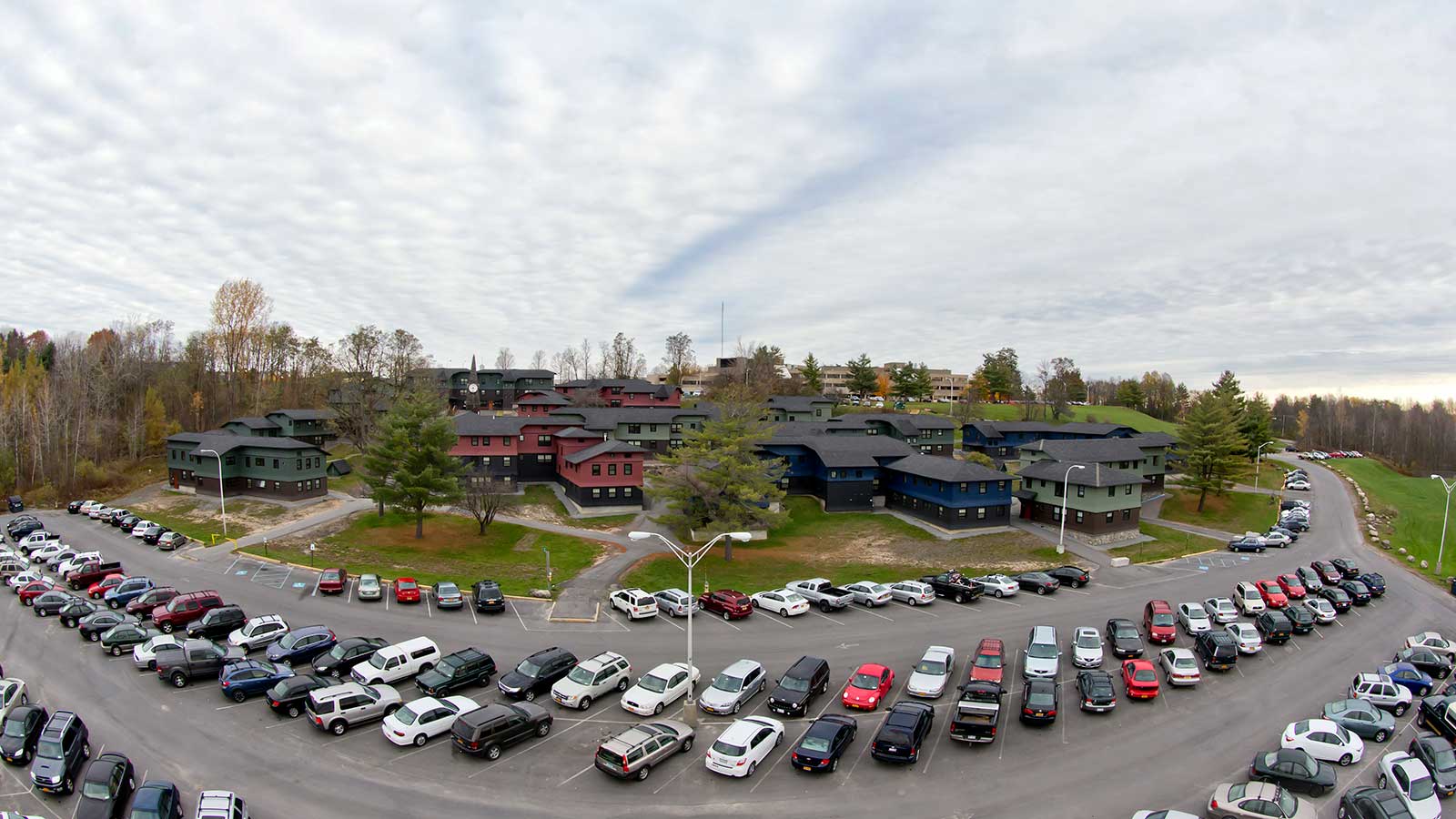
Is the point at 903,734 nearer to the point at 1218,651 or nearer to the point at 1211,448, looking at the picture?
the point at 1218,651

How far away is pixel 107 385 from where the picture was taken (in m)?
91.9

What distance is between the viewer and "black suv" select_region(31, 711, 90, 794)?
66.7 feet

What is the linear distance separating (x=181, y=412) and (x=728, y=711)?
355 feet

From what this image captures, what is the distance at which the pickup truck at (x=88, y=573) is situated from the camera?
43188 millimetres

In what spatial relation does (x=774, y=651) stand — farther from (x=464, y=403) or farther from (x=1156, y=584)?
(x=464, y=403)

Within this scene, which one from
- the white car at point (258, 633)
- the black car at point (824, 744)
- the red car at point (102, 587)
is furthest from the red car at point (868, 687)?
the red car at point (102, 587)

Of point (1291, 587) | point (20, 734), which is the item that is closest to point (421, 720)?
point (20, 734)

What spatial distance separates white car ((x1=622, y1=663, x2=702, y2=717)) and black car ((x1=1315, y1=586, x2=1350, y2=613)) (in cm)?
3868

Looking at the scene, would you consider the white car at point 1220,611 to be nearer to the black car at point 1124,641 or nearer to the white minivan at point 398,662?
the black car at point 1124,641

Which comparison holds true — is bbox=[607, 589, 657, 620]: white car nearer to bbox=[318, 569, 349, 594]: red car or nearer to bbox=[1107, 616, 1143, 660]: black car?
bbox=[318, 569, 349, 594]: red car

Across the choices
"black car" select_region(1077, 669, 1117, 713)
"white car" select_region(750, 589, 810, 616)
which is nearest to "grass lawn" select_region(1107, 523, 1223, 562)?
"white car" select_region(750, 589, 810, 616)

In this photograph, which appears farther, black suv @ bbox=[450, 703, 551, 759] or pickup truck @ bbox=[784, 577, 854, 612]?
pickup truck @ bbox=[784, 577, 854, 612]

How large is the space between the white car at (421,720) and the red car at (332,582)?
797 inches

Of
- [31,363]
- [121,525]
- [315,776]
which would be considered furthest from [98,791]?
[31,363]
